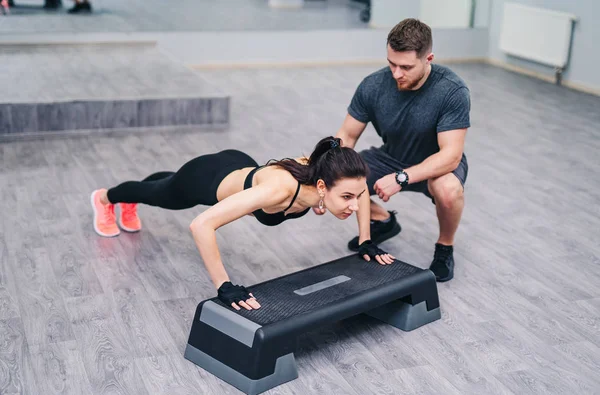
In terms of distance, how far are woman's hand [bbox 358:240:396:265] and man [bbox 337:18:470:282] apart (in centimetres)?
21

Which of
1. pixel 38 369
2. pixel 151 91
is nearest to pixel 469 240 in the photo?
pixel 38 369

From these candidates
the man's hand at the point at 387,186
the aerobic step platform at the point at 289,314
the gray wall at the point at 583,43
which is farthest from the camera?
the gray wall at the point at 583,43

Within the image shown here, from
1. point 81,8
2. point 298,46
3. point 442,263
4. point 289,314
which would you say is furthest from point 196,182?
point 298,46

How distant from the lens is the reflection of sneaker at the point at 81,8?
6118mm

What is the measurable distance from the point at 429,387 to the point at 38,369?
43.7 inches

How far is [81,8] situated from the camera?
20.1 ft

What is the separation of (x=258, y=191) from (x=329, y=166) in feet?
0.72

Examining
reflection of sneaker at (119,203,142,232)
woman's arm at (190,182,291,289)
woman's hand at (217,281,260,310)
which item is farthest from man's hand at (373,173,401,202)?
reflection of sneaker at (119,203,142,232)

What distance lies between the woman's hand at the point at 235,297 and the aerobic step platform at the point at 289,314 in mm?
18

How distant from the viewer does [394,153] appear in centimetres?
312

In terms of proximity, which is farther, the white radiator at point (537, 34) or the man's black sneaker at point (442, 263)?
the white radiator at point (537, 34)

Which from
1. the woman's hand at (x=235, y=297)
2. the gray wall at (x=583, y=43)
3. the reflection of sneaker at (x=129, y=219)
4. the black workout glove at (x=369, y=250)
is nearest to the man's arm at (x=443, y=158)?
the black workout glove at (x=369, y=250)

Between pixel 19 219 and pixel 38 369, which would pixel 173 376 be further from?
pixel 19 219

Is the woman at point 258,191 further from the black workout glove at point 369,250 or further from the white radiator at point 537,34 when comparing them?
the white radiator at point 537,34
